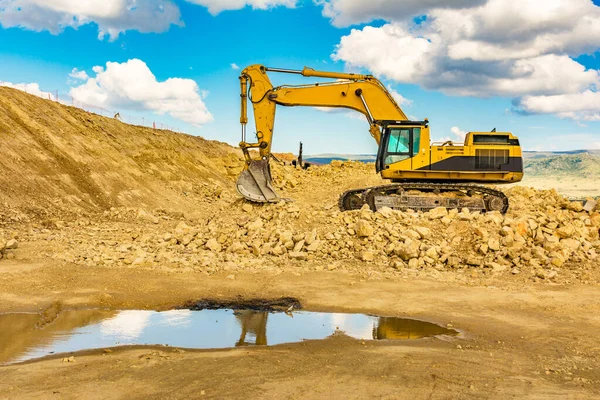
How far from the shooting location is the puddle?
24.5 feet

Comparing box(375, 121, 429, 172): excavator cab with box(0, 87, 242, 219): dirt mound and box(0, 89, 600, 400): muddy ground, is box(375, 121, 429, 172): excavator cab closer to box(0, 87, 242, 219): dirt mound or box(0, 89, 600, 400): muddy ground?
box(0, 89, 600, 400): muddy ground

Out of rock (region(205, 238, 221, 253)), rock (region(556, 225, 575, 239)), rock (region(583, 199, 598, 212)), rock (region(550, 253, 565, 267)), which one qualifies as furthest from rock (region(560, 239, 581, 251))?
rock (region(205, 238, 221, 253))

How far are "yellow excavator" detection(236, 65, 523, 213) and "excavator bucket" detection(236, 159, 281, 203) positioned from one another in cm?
3

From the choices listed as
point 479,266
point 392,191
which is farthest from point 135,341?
point 392,191

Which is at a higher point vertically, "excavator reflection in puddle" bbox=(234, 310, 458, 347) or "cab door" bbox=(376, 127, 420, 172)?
"cab door" bbox=(376, 127, 420, 172)

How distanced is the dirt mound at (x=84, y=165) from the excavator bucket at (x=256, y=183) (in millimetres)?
5949

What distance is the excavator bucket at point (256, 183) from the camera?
57.3ft

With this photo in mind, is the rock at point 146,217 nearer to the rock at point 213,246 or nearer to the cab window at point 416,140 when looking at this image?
the rock at point 213,246

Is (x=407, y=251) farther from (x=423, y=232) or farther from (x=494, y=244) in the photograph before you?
(x=494, y=244)

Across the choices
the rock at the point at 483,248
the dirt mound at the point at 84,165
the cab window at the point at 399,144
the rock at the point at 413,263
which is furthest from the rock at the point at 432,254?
the dirt mound at the point at 84,165

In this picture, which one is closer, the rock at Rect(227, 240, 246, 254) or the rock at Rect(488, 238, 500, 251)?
the rock at Rect(488, 238, 500, 251)

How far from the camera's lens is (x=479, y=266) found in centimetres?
1238

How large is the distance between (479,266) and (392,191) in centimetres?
475

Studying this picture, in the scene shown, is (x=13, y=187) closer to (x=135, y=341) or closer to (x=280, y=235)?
(x=280, y=235)
